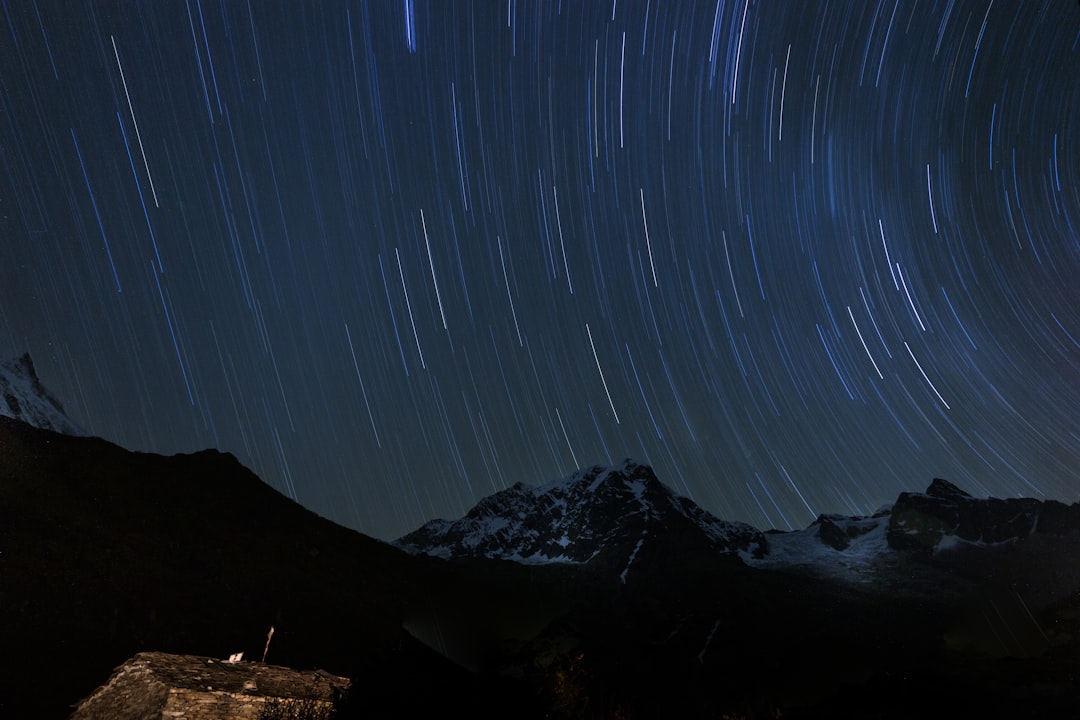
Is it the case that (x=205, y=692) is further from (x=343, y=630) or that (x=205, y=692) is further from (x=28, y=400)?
(x=28, y=400)

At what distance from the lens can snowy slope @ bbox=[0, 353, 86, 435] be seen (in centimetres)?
9794

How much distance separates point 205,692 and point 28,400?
11610 cm

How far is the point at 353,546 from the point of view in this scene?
242 ft

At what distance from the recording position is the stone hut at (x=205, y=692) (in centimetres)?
1489

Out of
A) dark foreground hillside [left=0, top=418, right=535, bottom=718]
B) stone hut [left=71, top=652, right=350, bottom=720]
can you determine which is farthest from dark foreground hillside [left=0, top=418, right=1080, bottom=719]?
stone hut [left=71, top=652, right=350, bottom=720]

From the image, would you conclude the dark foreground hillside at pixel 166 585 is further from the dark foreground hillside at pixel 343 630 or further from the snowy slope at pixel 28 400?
the snowy slope at pixel 28 400

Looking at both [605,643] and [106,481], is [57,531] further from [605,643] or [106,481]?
[605,643]

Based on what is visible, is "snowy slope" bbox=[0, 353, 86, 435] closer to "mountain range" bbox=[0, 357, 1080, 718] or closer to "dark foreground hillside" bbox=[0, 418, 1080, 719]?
"mountain range" bbox=[0, 357, 1080, 718]

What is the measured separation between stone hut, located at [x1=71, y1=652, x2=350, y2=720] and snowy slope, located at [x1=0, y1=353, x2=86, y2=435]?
9973 cm

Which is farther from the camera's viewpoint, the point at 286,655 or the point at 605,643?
the point at 605,643

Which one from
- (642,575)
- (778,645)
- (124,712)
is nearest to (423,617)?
(124,712)

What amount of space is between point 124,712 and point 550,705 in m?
20.4

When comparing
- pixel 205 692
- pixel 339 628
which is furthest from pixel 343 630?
pixel 205 692

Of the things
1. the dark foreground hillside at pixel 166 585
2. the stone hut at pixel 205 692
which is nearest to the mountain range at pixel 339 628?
the dark foreground hillside at pixel 166 585
